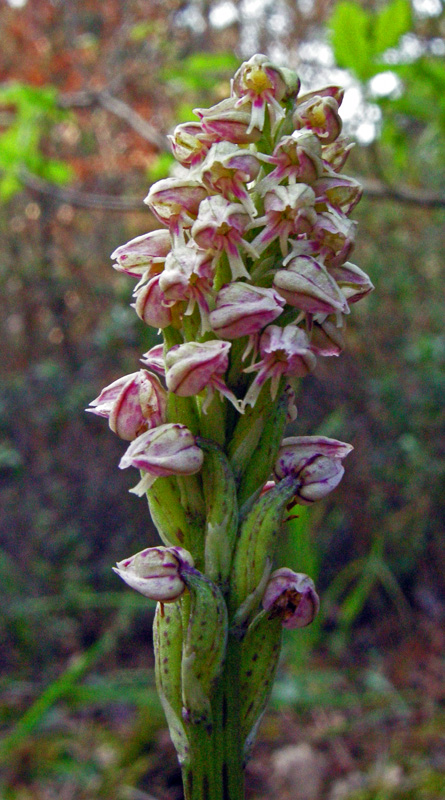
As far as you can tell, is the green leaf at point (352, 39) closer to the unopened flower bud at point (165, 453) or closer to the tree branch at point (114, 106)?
the tree branch at point (114, 106)

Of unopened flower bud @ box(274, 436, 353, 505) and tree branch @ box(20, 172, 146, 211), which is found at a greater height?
tree branch @ box(20, 172, 146, 211)

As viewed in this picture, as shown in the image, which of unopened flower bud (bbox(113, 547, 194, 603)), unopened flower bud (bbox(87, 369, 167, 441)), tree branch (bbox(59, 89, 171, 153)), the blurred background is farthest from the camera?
tree branch (bbox(59, 89, 171, 153))

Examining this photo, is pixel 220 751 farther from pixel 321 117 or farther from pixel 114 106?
pixel 114 106

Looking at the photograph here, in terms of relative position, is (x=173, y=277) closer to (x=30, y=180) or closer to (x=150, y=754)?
(x=150, y=754)

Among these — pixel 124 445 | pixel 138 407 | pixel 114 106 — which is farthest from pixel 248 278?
pixel 124 445

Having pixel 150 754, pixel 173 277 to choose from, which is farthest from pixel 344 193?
pixel 150 754

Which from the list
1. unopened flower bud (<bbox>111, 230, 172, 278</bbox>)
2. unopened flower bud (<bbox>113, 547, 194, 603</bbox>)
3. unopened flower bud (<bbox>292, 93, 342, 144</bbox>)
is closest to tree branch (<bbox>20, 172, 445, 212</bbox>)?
unopened flower bud (<bbox>292, 93, 342, 144</bbox>)

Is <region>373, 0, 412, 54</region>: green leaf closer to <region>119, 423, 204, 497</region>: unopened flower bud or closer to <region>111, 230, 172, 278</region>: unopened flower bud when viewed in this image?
<region>111, 230, 172, 278</region>: unopened flower bud
